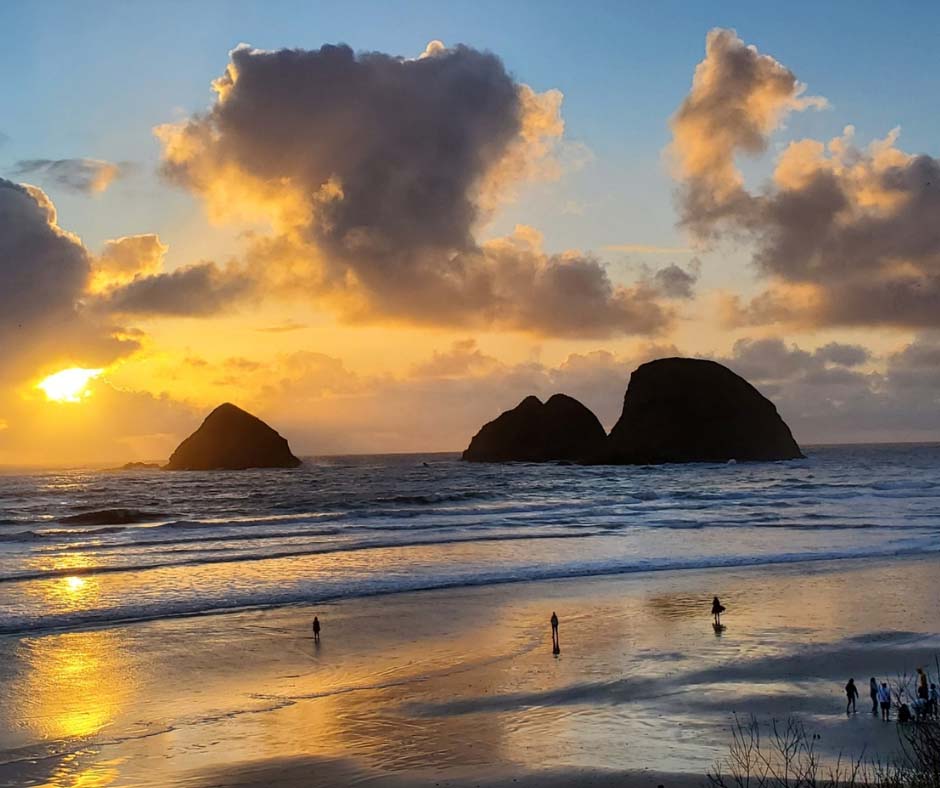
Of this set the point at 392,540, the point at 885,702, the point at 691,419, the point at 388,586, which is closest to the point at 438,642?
the point at 388,586

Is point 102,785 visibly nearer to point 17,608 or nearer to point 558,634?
point 558,634

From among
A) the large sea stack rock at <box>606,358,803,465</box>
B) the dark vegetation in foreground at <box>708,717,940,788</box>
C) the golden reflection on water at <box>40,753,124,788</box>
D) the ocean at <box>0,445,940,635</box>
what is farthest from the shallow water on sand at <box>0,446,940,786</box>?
the large sea stack rock at <box>606,358,803,465</box>

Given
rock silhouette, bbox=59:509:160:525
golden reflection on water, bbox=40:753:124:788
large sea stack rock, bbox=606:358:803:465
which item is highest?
large sea stack rock, bbox=606:358:803:465

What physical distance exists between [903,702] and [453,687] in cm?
949

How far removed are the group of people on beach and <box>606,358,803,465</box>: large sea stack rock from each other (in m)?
149

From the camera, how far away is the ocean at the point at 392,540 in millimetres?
33938

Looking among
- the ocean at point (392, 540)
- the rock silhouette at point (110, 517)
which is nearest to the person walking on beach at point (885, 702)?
the ocean at point (392, 540)

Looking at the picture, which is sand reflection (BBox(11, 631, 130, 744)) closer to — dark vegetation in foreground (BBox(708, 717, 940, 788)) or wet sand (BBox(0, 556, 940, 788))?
wet sand (BBox(0, 556, 940, 788))

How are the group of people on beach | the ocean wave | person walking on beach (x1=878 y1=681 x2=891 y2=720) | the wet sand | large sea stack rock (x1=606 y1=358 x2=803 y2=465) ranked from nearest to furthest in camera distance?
the wet sand, the group of people on beach, person walking on beach (x1=878 y1=681 x2=891 y2=720), the ocean wave, large sea stack rock (x1=606 y1=358 x2=803 y2=465)

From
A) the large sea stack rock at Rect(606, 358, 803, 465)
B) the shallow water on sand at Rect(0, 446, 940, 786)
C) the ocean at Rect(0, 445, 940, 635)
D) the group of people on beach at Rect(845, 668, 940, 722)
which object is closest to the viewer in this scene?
the group of people on beach at Rect(845, 668, 940, 722)

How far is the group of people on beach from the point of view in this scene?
1630 cm

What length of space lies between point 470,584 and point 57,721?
731 inches

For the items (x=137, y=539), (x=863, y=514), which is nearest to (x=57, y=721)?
(x=137, y=539)

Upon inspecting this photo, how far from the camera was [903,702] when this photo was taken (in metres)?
17.8
